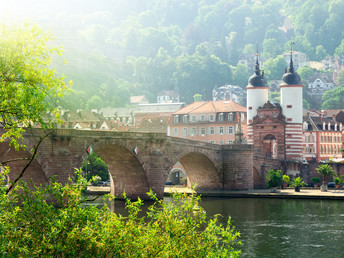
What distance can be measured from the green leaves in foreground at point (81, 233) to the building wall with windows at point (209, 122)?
10078cm

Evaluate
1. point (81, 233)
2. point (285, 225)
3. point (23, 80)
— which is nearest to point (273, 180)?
point (285, 225)

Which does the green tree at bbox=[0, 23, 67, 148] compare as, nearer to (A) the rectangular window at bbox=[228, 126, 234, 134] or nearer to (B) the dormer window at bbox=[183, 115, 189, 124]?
(A) the rectangular window at bbox=[228, 126, 234, 134]

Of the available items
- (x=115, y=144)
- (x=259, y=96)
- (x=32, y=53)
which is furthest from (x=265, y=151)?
(x=32, y=53)

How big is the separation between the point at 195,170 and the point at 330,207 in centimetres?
2542

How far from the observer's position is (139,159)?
254ft

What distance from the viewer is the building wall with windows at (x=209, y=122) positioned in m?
129

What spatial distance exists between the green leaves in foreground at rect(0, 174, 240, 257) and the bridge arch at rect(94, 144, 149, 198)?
50077 millimetres

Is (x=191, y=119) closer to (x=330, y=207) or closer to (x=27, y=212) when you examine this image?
(x=330, y=207)

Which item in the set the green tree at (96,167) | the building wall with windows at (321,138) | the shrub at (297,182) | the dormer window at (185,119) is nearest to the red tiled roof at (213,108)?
the dormer window at (185,119)

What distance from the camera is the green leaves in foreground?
2455 cm

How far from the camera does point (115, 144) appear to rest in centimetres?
7350

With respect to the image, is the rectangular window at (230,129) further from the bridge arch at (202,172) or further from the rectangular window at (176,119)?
the bridge arch at (202,172)

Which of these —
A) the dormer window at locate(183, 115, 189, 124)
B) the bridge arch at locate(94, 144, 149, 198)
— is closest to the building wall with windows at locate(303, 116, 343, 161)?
the dormer window at locate(183, 115, 189, 124)

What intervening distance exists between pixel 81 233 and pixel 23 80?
6.34 metres
